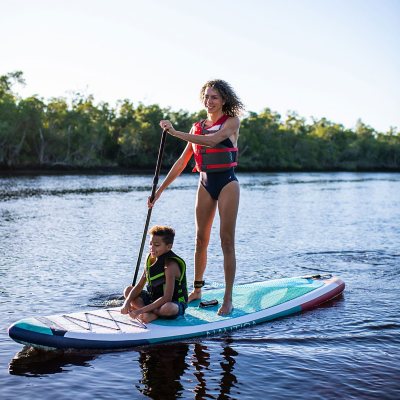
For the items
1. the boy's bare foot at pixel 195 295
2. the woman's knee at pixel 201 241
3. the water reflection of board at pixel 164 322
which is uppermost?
the woman's knee at pixel 201 241

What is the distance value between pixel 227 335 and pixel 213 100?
2.72 m

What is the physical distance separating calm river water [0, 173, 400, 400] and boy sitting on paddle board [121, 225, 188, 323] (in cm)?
39

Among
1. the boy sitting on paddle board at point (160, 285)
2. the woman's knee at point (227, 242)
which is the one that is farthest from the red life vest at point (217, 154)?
the boy sitting on paddle board at point (160, 285)

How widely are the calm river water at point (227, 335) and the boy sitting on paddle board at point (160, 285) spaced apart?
1.27ft

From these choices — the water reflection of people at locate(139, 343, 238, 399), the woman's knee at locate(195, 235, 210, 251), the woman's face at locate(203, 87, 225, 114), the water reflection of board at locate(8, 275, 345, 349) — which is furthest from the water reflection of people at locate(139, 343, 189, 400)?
the woman's face at locate(203, 87, 225, 114)

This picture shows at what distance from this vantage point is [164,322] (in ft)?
21.6

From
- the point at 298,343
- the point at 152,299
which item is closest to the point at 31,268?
the point at 152,299

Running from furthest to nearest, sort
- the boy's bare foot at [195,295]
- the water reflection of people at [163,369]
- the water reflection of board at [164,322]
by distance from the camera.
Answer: the boy's bare foot at [195,295] → the water reflection of board at [164,322] → the water reflection of people at [163,369]

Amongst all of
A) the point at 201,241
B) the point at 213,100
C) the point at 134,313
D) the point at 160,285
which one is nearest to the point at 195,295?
the point at 201,241

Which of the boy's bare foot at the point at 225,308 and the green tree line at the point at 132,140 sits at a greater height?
the green tree line at the point at 132,140

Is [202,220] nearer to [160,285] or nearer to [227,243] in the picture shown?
[227,243]

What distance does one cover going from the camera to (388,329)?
24.1 ft

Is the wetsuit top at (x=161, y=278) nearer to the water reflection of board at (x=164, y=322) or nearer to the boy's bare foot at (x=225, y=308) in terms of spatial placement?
the water reflection of board at (x=164, y=322)

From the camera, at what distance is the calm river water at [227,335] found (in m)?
5.54
